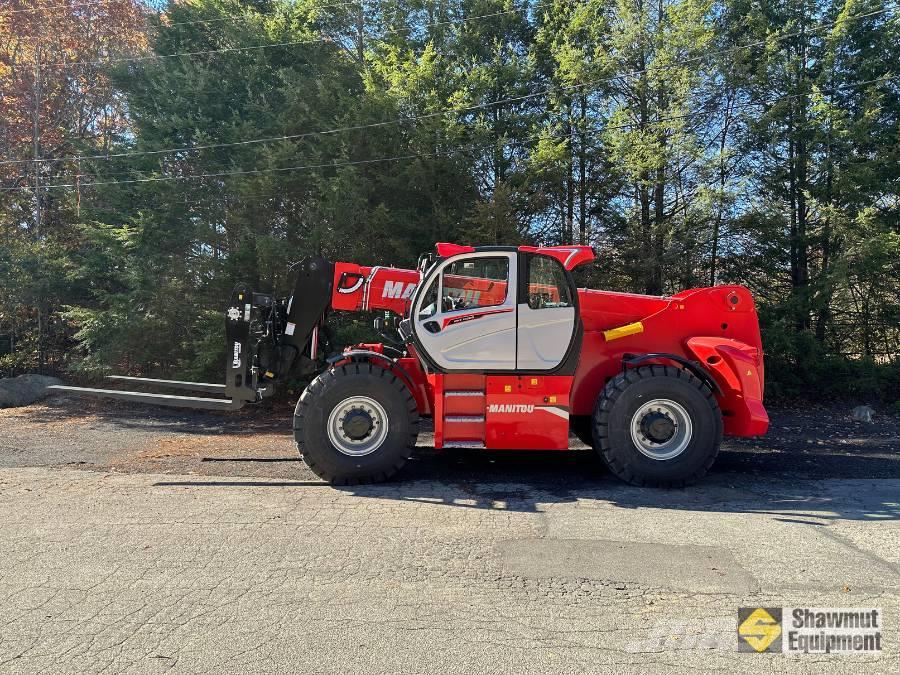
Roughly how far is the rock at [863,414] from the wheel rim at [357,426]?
904cm

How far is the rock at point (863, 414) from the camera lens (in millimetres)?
10608

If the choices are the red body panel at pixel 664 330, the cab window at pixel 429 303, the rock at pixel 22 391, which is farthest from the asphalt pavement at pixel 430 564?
the rock at pixel 22 391

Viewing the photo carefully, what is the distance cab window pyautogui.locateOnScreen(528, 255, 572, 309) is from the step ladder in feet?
3.47

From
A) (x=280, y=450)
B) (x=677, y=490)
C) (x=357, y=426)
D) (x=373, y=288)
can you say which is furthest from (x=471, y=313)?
(x=280, y=450)

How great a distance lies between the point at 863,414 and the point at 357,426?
31.4ft

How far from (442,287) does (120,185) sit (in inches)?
414

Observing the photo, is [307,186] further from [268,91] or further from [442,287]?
[442,287]

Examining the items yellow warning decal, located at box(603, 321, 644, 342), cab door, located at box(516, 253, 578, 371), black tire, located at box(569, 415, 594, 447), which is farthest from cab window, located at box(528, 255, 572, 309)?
black tire, located at box(569, 415, 594, 447)

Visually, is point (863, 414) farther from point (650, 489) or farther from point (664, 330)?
point (650, 489)

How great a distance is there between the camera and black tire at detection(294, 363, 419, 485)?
6.34 metres

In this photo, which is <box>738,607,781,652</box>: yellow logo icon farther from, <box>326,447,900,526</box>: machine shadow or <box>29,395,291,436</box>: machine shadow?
<box>29,395,291,436</box>: machine shadow

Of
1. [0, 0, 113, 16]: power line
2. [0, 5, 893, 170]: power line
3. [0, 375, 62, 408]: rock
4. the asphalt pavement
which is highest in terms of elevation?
[0, 0, 113, 16]: power line

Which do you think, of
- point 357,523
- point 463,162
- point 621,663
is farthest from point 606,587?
point 463,162

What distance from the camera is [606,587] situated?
12.7 ft
